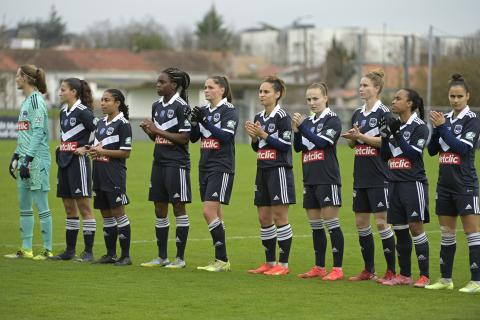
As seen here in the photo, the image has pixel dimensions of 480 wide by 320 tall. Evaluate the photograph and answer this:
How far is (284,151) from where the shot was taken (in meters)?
11.9

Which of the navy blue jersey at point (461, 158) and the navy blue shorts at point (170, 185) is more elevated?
the navy blue jersey at point (461, 158)

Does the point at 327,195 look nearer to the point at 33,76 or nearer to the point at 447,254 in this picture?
the point at 447,254

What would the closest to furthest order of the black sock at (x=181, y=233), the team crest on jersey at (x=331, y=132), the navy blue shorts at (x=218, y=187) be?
the team crest on jersey at (x=331, y=132)
the navy blue shorts at (x=218, y=187)
the black sock at (x=181, y=233)

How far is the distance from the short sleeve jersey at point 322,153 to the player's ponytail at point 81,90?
10.2 ft

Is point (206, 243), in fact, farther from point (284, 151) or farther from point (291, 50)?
point (291, 50)

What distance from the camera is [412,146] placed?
10.9 metres

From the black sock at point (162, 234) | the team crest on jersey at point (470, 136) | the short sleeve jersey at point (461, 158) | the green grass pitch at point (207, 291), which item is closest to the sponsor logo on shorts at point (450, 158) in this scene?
the short sleeve jersey at point (461, 158)

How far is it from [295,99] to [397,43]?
601 inches

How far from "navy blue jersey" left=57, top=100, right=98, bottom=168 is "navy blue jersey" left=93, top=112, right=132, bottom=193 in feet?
0.72

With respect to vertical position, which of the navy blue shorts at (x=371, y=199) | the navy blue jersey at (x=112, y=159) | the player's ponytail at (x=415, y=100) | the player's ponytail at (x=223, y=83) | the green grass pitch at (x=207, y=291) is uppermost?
the player's ponytail at (x=223, y=83)

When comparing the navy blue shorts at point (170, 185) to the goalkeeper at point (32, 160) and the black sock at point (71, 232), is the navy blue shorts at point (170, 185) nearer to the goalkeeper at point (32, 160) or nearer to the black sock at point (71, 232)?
the black sock at point (71, 232)

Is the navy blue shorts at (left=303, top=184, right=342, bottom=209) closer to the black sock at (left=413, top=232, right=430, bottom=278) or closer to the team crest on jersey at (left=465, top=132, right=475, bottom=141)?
the black sock at (left=413, top=232, right=430, bottom=278)

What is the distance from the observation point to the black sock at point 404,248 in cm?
1120

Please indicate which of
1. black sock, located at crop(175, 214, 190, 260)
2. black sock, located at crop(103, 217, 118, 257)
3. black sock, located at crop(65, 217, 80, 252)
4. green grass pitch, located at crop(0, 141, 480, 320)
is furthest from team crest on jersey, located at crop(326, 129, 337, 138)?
black sock, located at crop(65, 217, 80, 252)
